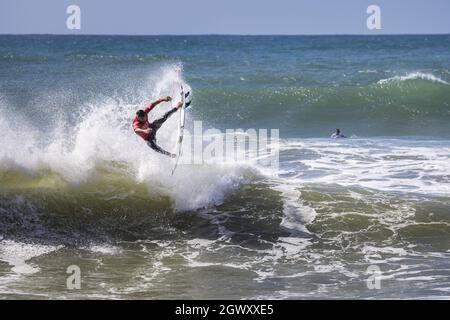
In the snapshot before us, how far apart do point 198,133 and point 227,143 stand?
114 centimetres

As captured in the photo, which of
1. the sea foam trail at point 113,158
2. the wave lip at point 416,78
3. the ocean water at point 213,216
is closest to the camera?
the ocean water at point 213,216

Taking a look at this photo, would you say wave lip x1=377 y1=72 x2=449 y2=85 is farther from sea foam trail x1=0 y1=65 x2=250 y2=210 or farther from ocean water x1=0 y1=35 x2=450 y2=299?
sea foam trail x1=0 y1=65 x2=250 y2=210

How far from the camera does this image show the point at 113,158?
52.2 ft

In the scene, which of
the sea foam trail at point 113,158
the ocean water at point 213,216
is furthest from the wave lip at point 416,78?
the sea foam trail at point 113,158

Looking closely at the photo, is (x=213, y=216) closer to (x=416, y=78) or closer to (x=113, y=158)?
(x=113, y=158)

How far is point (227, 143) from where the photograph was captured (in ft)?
67.1

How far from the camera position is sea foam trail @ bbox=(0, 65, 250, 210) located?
14914mm

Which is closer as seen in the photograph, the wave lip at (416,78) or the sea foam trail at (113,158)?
the sea foam trail at (113,158)

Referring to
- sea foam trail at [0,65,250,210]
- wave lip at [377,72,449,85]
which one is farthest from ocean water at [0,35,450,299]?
wave lip at [377,72,449,85]

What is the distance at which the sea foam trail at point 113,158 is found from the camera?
14.9 meters

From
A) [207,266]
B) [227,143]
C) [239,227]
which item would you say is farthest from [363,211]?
[227,143]

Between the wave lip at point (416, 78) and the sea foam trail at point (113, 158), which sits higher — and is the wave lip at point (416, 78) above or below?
above

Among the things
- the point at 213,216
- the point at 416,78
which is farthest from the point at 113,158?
the point at 416,78

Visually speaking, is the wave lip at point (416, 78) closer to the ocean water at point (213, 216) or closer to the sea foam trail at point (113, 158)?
the ocean water at point (213, 216)
